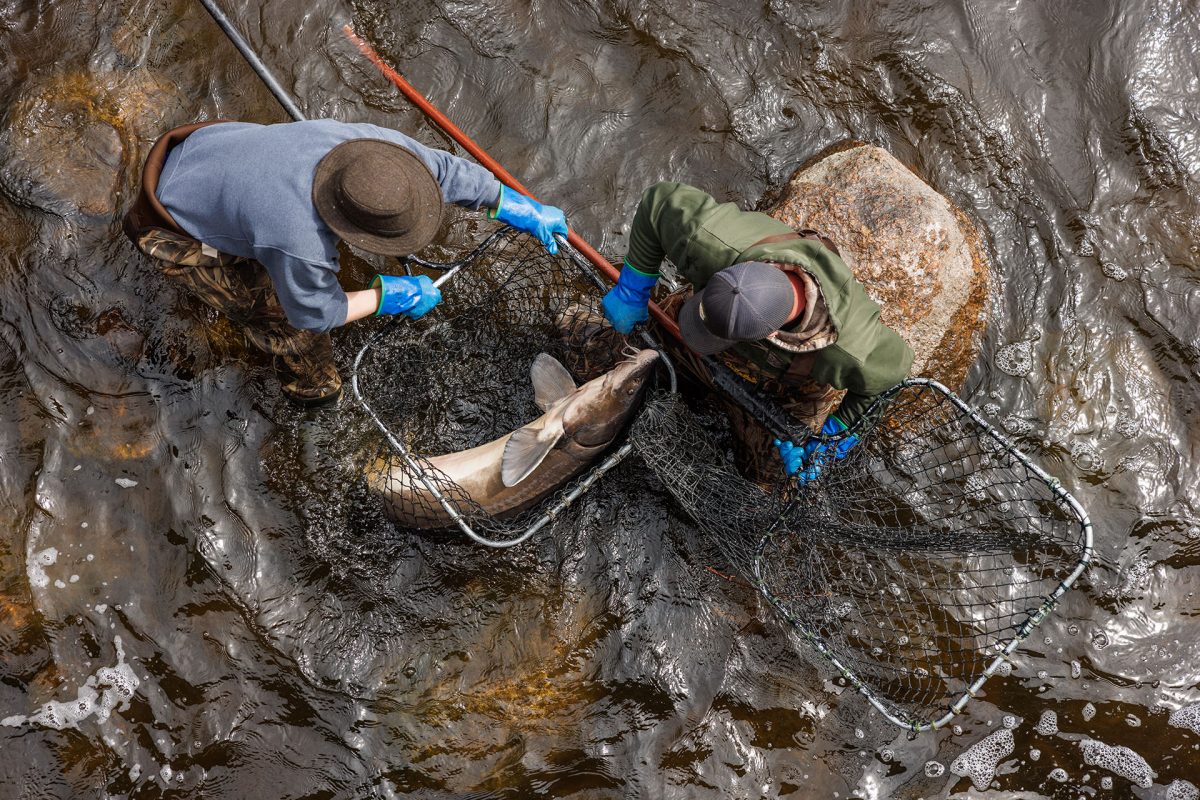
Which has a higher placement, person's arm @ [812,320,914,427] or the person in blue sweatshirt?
person's arm @ [812,320,914,427]

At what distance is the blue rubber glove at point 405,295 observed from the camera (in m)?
3.92

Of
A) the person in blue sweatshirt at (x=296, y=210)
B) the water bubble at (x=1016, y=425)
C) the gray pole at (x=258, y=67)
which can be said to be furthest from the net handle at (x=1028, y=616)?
the gray pole at (x=258, y=67)

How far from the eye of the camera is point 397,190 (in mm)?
3033

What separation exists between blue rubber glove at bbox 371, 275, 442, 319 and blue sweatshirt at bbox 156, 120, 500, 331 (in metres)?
0.29

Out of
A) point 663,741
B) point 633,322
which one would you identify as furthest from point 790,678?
point 633,322

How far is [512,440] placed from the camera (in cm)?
431

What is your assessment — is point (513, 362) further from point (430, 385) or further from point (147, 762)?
point (147, 762)

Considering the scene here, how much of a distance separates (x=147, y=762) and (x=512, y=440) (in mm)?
2746

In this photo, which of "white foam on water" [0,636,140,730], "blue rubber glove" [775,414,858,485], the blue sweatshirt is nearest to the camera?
the blue sweatshirt

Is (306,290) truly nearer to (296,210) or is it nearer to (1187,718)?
(296,210)

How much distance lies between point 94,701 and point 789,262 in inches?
176

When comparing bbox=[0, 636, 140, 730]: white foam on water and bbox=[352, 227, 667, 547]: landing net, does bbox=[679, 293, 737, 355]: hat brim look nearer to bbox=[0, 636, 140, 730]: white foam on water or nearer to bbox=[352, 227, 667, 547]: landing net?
bbox=[352, 227, 667, 547]: landing net

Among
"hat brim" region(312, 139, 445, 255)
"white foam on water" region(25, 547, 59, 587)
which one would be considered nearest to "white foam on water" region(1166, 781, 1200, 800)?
"hat brim" region(312, 139, 445, 255)

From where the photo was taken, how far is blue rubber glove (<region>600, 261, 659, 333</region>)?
3828 millimetres
